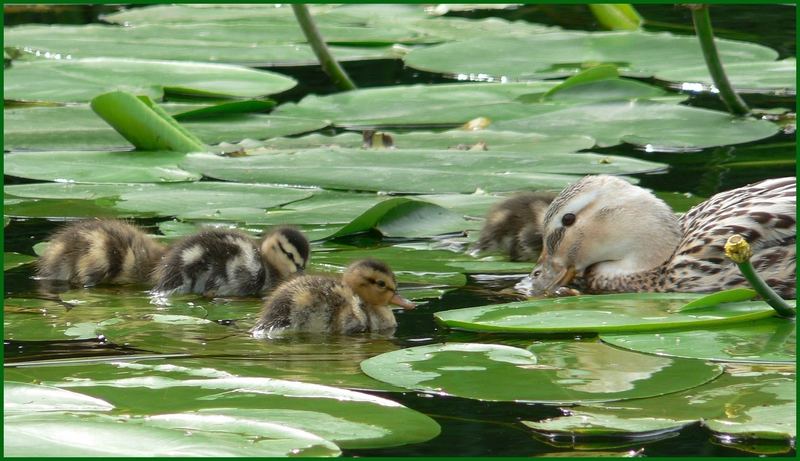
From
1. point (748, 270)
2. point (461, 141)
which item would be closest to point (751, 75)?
point (461, 141)

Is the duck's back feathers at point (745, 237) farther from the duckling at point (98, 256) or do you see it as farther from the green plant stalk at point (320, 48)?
the green plant stalk at point (320, 48)

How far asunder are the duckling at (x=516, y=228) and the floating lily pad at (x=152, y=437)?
109 inches

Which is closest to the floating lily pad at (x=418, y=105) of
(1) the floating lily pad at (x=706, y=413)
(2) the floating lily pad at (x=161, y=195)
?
(2) the floating lily pad at (x=161, y=195)

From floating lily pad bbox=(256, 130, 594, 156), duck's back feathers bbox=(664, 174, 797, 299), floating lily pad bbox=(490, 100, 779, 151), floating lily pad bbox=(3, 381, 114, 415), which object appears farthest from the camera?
floating lily pad bbox=(490, 100, 779, 151)

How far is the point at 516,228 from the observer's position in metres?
6.62

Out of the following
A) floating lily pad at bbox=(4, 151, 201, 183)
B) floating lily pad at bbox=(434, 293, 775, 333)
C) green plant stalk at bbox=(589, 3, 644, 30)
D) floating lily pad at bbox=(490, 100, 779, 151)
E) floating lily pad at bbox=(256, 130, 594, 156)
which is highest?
green plant stalk at bbox=(589, 3, 644, 30)

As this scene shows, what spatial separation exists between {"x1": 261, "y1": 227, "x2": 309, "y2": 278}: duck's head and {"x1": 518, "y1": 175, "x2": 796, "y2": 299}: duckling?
91 centimetres

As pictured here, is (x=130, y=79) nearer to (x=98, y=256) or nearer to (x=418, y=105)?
(x=418, y=105)

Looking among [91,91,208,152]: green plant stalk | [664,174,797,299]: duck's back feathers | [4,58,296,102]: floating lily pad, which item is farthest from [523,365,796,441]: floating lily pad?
[4,58,296,102]: floating lily pad

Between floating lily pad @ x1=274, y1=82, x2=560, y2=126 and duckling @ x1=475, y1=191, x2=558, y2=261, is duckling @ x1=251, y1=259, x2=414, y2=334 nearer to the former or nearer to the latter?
duckling @ x1=475, y1=191, x2=558, y2=261

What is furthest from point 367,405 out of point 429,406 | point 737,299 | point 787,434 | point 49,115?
point 49,115

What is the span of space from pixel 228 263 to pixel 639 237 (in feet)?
5.56

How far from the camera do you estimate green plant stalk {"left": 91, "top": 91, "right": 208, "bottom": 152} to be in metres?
7.97

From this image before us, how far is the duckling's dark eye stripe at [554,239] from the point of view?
6305mm
